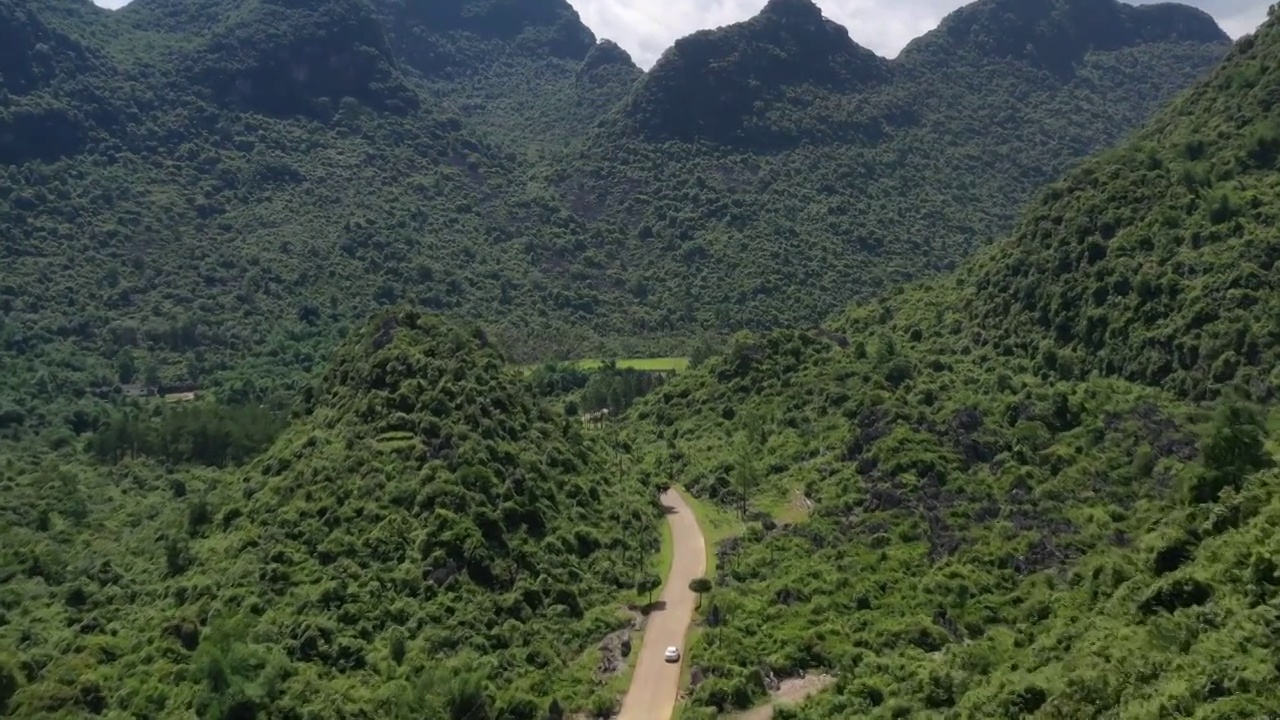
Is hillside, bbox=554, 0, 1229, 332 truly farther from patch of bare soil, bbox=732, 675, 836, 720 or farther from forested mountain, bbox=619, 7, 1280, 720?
patch of bare soil, bbox=732, 675, 836, 720

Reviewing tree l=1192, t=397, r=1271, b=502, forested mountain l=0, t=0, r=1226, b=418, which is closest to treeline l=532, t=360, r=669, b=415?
forested mountain l=0, t=0, r=1226, b=418

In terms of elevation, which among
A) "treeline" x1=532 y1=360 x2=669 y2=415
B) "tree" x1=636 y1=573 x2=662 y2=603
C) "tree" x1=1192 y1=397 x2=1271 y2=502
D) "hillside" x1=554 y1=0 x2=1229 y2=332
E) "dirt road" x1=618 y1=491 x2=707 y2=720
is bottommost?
"dirt road" x1=618 y1=491 x2=707 y2=720

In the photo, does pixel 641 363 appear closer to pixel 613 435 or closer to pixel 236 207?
pixel 613 435

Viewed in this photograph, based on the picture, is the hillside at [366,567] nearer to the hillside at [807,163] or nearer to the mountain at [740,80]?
the hillside at [807,163]

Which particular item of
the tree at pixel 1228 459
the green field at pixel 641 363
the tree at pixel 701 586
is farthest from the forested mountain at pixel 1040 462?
the green field at pixel 641 363

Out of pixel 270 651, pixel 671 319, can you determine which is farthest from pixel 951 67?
pixel 270 651
